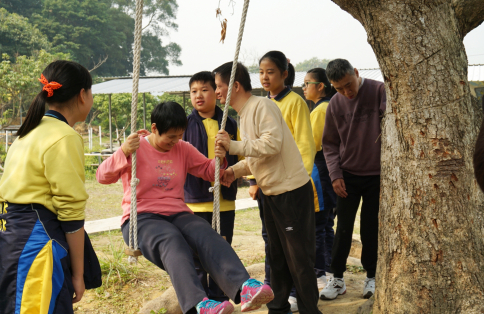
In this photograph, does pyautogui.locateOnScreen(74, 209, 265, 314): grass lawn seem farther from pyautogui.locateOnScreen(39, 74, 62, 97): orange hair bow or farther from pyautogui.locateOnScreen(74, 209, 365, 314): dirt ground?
pyautogui.locateOnScreen(39, 74, 62, 97): orange hair bow

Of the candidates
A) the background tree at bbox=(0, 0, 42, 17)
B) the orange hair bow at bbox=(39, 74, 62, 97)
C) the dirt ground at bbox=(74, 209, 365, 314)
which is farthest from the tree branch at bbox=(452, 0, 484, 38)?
the background tree at bbox=(0, 0, 42, 17)

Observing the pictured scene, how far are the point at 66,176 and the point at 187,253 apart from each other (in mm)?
748

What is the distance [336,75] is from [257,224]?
13.8 feet

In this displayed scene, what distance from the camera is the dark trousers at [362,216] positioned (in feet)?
10.3

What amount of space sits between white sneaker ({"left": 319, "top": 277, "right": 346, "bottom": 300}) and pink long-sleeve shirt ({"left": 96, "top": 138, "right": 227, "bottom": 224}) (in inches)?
55.8

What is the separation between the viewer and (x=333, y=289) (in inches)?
135

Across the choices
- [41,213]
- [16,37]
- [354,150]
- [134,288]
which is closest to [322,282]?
[354,150]

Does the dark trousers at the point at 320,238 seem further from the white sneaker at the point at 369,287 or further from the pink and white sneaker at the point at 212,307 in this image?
the pink and white sneaker at the point at 212,307

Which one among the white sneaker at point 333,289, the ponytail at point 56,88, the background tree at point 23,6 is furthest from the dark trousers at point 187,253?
the background tree at point 23,6

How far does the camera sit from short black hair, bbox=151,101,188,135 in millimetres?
2605

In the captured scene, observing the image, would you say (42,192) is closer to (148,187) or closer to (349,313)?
(148,187)

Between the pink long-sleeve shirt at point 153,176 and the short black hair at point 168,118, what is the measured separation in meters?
0.18

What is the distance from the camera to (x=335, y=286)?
344cm

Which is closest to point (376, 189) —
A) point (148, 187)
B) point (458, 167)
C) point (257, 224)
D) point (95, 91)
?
point (458, 167)
